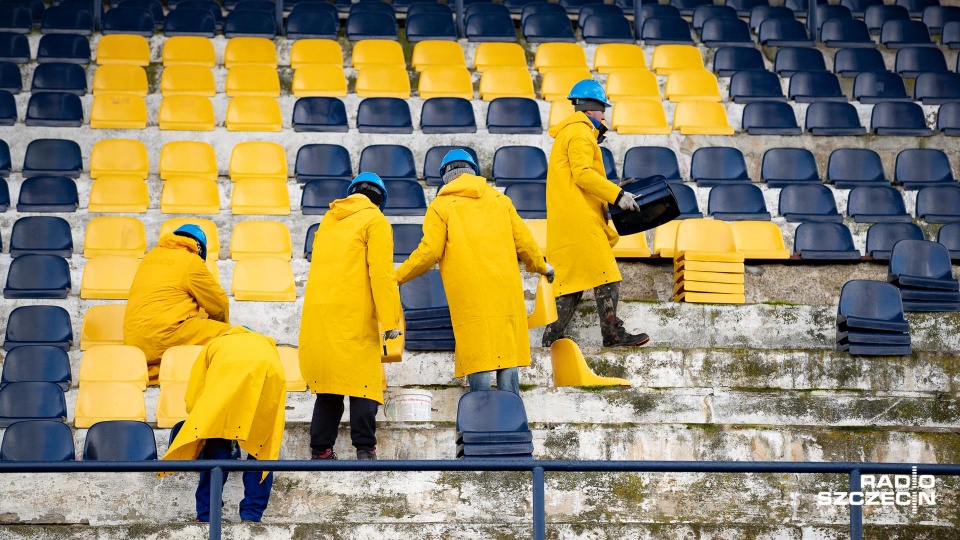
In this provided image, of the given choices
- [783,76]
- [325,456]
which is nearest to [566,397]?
[325,456]

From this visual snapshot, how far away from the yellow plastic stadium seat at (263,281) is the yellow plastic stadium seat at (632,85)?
13.6ft

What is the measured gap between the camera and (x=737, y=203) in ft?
35.1

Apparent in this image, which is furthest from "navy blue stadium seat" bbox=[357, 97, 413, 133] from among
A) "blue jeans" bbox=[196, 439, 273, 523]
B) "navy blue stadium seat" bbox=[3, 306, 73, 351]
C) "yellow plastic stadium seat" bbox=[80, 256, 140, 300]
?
"blue jeans" bbox=[196, 439, 273, 523]

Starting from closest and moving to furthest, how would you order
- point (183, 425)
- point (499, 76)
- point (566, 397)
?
point (183, 425)
point (566, 397)
point (499, 76)

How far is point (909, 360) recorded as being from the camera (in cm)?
822

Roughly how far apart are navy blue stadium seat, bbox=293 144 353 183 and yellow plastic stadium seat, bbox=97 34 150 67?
2.42m

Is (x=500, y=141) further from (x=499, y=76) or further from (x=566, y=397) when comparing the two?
(x=566, y=397)

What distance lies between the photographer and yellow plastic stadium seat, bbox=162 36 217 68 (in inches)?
499

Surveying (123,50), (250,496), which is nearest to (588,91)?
(250,496)

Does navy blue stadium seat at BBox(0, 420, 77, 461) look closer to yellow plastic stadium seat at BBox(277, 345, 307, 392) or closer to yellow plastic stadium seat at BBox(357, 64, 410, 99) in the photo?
yellow plastic stadium seat at BBox(277, 345, 307, 392)

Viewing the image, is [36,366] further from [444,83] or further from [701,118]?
[701,118]

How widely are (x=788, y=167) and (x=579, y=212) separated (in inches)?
144

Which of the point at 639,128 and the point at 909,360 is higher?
the point at 639,128

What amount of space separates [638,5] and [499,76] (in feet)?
6.39
